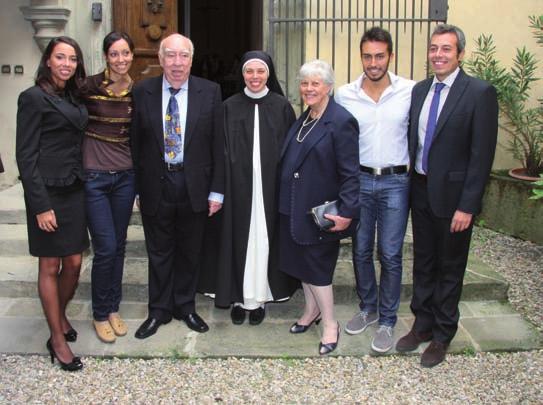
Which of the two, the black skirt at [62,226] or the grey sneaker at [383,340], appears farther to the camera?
the grey sneaker at [383,340]

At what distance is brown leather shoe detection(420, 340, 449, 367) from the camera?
3801mm

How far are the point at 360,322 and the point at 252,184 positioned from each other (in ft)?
3.83

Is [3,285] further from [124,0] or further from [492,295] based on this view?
[492,295]

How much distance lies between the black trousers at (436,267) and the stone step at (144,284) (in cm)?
75

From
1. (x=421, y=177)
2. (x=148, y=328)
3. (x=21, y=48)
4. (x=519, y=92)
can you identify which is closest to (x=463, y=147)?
(x=421, y=177)

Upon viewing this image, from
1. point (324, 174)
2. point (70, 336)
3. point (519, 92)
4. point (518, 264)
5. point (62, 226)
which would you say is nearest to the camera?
point (62, 226)

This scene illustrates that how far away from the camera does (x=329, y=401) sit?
3438 millimetres

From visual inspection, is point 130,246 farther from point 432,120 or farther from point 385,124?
point 432,120

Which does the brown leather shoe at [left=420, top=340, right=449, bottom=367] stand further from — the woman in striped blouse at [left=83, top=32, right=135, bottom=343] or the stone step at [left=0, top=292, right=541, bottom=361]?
the woman in striped blouse at [left=83, top=32, right=135, bottom=343]

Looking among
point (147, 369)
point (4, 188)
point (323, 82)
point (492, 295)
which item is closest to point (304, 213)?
point (323, 82)

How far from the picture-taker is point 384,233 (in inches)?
154

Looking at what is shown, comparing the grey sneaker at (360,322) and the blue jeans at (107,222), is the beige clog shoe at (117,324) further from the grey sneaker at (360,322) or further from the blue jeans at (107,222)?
the grey sneaker at (360,322)

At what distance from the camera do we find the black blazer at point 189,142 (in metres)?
3.82

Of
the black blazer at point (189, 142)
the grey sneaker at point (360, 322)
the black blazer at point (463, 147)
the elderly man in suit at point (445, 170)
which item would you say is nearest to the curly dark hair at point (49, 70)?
the black blazer at point (189, 142)
